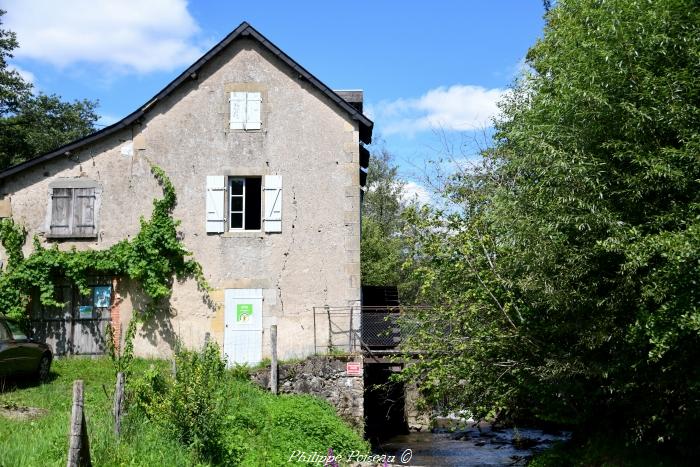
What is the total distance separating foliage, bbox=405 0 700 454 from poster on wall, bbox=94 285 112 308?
25.8 ft

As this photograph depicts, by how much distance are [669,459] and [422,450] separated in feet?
26.8

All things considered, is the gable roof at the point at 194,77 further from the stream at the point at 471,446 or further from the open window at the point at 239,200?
the stream at the point at 471,446

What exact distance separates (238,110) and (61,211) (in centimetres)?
479

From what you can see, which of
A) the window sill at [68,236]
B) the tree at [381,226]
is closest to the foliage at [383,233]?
the tree at [381,226]

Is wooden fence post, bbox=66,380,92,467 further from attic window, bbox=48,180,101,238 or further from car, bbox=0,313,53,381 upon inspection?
attic window, bbox=48,180,101,238

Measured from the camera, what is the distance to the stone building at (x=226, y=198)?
15984mm

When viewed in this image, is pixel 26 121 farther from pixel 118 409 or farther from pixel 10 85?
pixel 118 409

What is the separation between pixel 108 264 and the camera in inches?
624

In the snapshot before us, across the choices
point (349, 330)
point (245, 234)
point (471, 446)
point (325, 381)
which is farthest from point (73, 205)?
point (471, 446)

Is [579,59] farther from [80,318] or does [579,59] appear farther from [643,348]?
[80,318]

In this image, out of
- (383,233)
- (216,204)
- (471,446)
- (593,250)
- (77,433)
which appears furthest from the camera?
Result: (383,233)

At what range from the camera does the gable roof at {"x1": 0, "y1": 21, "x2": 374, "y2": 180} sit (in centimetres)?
1623

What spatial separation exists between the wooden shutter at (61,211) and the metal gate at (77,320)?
134cm

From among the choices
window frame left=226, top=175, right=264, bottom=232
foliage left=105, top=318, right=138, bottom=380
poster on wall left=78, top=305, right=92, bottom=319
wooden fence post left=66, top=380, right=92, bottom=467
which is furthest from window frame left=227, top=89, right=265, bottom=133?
wooden fence post left=66, top=380, right=92, bottom=467
